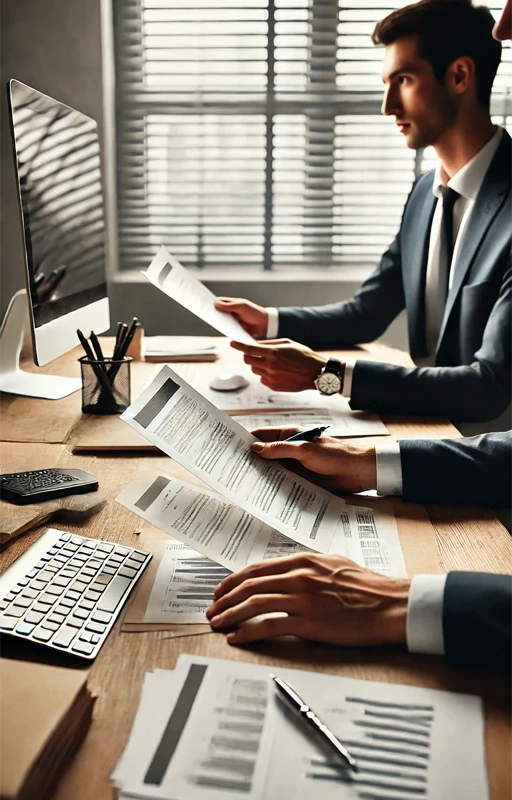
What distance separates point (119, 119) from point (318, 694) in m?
2.60

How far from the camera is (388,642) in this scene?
2.22ft

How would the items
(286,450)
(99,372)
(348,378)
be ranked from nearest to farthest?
(286,450) < (99,372) < (348,378)

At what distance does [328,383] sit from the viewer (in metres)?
1.50

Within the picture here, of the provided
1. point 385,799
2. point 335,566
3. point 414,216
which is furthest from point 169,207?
point 385,799

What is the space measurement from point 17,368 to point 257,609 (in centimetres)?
113

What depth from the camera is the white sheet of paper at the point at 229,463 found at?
2.97ft

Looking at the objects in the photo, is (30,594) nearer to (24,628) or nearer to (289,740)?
(24,628)

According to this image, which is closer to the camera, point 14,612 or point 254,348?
point 14,612

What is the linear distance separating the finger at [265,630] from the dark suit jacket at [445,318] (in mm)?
Result: 806

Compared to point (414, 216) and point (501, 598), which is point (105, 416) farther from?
point (414, 216)

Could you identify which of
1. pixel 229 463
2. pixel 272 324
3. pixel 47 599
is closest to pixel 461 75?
pixel 272 324

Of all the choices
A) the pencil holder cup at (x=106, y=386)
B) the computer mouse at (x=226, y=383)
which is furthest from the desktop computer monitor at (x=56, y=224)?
the computer mouse at (x=226, y=383)

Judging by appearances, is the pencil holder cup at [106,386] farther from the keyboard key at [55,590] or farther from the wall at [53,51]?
the wall at [53,51]

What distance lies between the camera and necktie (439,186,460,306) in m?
2.00
